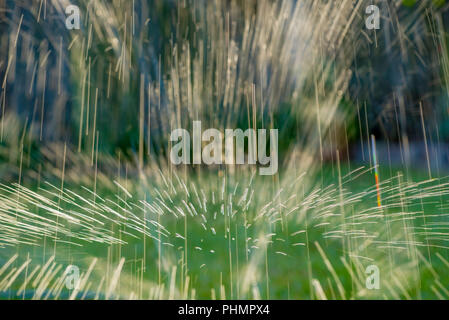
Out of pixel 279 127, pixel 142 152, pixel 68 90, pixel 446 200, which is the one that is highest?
pixel 68 90

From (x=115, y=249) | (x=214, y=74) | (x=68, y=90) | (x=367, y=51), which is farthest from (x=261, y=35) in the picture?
(x=115, y=249)

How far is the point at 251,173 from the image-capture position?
6.85 metres

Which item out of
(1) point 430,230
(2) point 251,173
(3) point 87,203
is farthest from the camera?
(2) point 251,173

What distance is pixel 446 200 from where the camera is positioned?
490cm

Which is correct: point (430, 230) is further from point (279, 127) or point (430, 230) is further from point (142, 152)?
point (142, 152)

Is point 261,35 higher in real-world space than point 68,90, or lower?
higher

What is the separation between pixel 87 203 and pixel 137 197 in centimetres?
64

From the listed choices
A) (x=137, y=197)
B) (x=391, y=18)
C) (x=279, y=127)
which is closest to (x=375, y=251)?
(x=137, y=197)

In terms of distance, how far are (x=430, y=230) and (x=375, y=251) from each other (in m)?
0.97

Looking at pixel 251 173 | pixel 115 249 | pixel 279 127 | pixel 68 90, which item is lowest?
pixel 115 249

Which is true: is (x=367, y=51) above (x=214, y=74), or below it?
above

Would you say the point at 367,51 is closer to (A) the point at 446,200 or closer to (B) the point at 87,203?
(A) the point at 446,200

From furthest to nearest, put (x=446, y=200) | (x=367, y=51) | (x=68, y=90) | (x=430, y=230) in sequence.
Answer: (x=367, y=51), (x=68, y=90), (x=446, y=200), (x=430, y=230)

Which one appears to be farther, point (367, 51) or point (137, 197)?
point (367, 51)
